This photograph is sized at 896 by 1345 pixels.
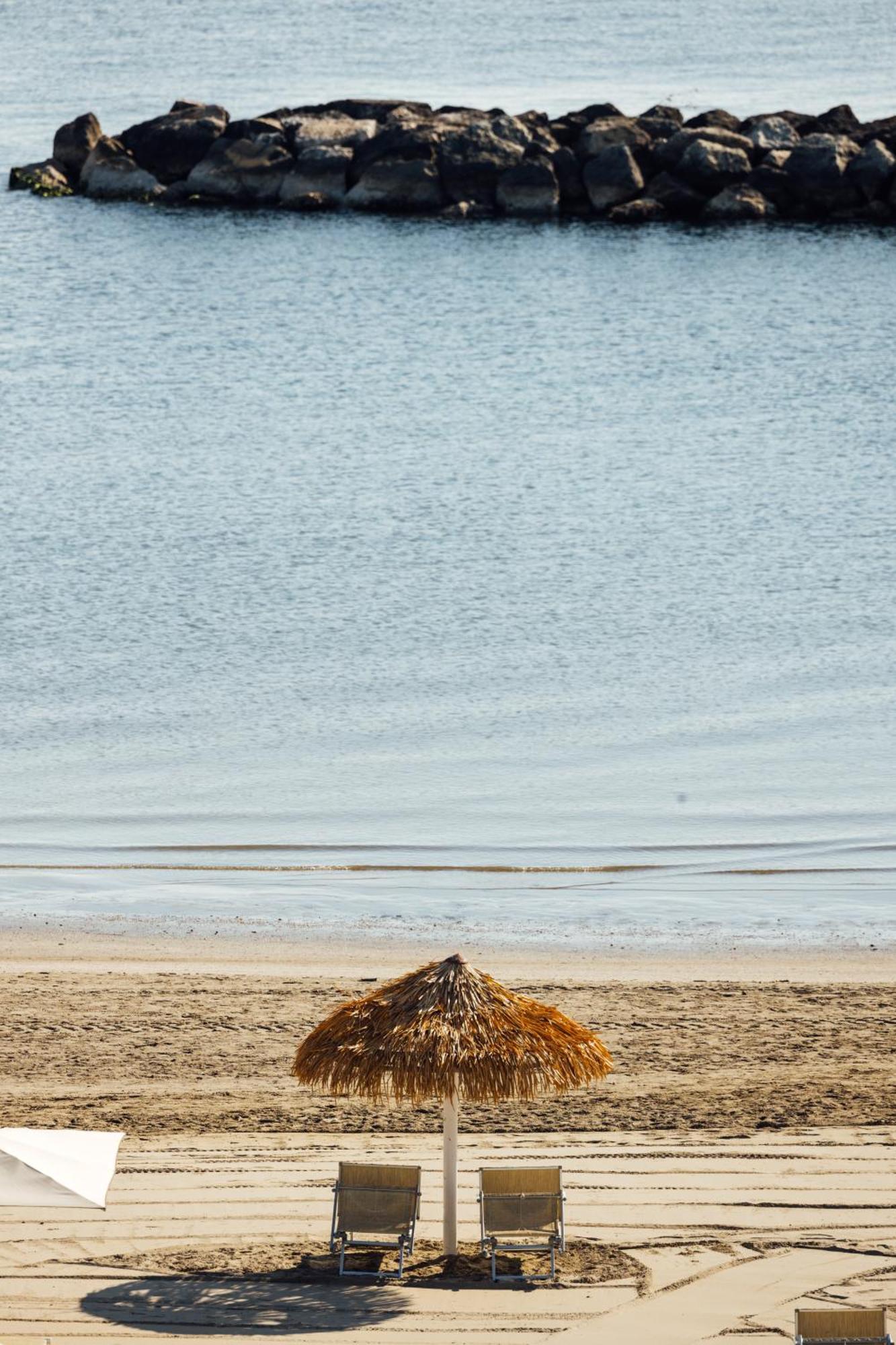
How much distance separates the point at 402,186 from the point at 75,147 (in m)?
14.0

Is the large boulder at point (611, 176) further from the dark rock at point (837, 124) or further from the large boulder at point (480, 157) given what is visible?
the dark rock at point (837, 124)

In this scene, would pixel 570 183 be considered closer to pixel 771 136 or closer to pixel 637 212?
pixel 637 212

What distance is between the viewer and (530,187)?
65312mm

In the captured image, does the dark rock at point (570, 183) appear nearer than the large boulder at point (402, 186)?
No

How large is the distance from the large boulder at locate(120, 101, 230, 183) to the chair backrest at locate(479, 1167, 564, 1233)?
203 feet

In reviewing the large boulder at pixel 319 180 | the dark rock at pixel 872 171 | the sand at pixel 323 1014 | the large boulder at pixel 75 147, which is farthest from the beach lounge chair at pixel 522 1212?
the large boulder at pixel 75 147

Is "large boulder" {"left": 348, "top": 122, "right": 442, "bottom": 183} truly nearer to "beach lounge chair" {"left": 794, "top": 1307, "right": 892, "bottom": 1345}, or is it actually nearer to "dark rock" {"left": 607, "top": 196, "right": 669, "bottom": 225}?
"dark rock" {"left": 607, "top": 196, "right": 669, "bottom": 225}

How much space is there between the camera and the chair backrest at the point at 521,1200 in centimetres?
1167

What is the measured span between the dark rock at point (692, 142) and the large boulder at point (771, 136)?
12.0 inches

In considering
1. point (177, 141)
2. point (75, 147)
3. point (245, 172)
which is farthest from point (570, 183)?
point (75, 147)

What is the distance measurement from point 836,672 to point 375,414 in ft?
67.0

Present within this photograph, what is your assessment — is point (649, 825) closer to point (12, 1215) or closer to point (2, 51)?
point (12, 1215)

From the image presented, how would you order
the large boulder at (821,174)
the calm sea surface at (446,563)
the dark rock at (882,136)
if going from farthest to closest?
the dark rock at (882,136)
the large boulder at (821,174)
the calm sea surface at (446,563)

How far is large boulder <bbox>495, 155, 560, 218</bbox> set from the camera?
65375 millimetres
